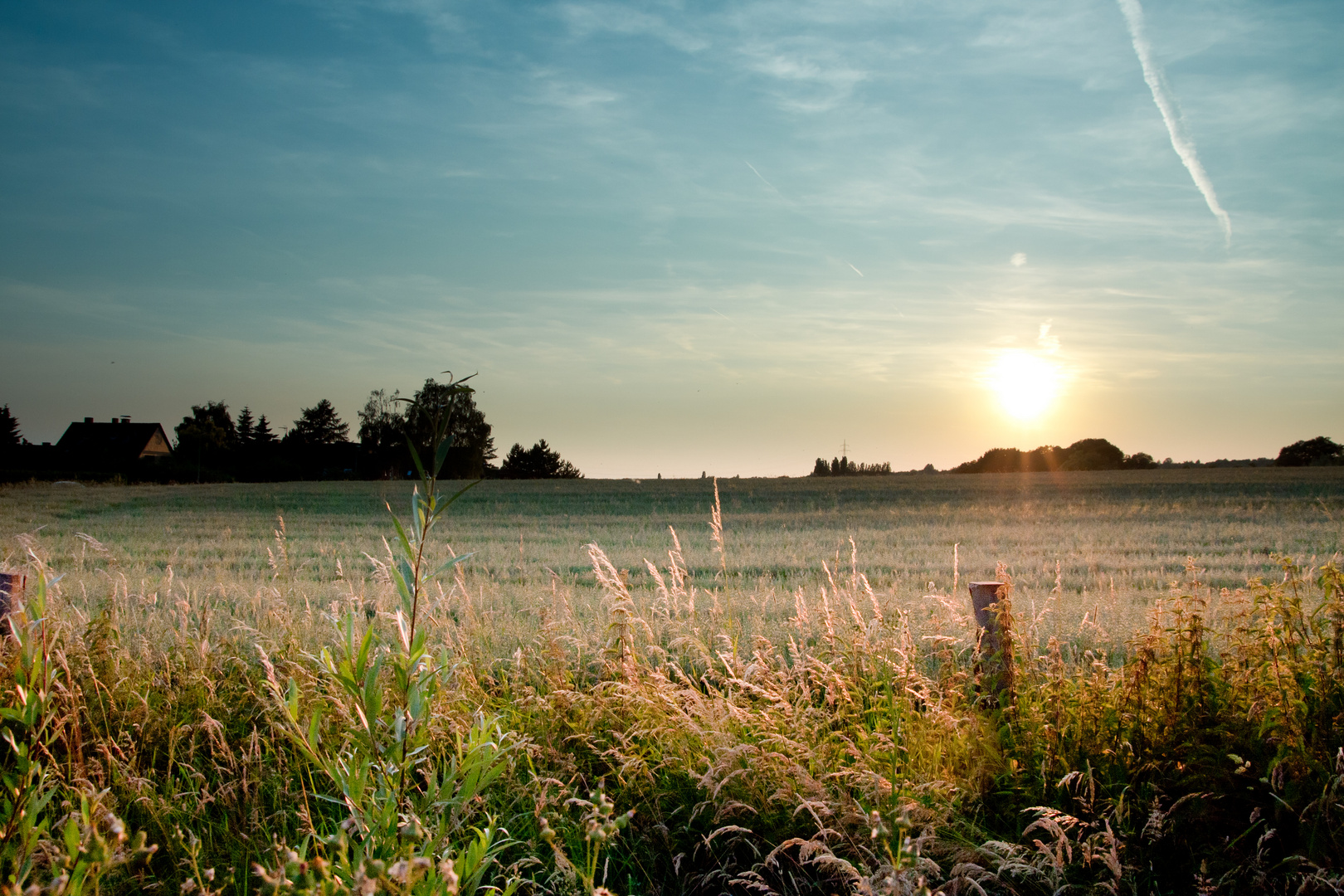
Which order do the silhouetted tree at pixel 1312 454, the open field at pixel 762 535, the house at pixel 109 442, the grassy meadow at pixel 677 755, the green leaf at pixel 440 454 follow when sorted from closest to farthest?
the green leaf at pixel 440 454
the grassy meadow at pixel 677 755
the open field at pixel 762 535
the silhouetted tree at pixel 1312 454
the house at pixel 109 442

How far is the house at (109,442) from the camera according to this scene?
256 feet

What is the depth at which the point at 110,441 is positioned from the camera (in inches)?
3223

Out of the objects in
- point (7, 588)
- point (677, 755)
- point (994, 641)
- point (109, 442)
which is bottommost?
point (677, 755)

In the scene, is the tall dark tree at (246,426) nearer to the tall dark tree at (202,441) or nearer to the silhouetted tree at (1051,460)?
the tall dark tree at (202,441)

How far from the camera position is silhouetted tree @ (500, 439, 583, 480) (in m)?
60.4

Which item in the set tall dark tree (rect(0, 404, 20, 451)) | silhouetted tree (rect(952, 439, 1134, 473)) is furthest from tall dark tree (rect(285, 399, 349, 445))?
silhouetted tree (rect(952, 439, 1134, 473))

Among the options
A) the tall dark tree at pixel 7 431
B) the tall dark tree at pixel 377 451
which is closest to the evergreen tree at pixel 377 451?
the tall dark tree at pixel 377 451

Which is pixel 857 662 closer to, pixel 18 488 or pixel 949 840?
pixel 949 840

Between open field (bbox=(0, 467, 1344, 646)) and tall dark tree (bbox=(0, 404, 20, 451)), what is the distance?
50.8 metres

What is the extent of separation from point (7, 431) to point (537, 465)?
5604 cm

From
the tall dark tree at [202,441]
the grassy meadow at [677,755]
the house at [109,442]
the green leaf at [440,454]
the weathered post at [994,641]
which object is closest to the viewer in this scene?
the green leaf at [440,454]

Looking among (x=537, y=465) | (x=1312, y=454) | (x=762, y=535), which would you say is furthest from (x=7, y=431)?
(x=1312, y=454)

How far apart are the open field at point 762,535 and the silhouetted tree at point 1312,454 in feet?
42.7

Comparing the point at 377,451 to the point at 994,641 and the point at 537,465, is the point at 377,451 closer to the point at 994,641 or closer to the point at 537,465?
the point at 537,465
